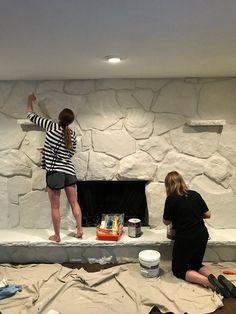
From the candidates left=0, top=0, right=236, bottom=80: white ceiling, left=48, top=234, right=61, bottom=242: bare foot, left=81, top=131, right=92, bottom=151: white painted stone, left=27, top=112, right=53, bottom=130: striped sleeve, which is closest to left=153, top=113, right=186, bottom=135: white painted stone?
left=0, top=0, right=236, bottom=80: white ceiling

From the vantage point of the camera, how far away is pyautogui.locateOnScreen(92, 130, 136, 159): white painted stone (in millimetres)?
2902

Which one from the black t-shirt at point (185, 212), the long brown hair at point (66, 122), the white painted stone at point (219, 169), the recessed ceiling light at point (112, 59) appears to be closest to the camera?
the recessed ceiling light at point (112, 59)

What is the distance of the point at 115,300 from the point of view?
2.14 metres

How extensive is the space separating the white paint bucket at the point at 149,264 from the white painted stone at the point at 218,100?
132 cm

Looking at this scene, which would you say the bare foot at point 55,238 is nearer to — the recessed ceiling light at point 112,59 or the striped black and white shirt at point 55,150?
the striped black and white shirt at point 55,150

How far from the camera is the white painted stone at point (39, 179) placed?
9.59 feet

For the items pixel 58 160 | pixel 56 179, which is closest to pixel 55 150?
pixel 58 160

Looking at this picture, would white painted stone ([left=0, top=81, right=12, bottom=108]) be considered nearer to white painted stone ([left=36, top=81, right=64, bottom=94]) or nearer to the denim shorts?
white painted stone ([left=36, top=81, right=64, bottom=94])

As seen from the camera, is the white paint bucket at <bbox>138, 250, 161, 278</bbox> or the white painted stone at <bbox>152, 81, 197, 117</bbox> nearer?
the white paint bucket at <bbox>138, 250, 161, 278</bbox>

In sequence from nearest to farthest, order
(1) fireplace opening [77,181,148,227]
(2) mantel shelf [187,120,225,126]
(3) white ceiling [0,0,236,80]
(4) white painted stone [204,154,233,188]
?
(3) white ceiling [0,0,236,80] → (2) mantel shelf [187,120,225,126] → (4) white painted stone [204,154,233,188] → (1) fireplace opening [77,181,148,227]

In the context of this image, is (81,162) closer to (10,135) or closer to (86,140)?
(86,140)

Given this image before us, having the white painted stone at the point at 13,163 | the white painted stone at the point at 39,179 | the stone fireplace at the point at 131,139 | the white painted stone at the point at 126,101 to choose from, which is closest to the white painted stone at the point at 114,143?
the stone fireplace at the point at 131,139

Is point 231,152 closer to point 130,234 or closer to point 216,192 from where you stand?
point 216,192

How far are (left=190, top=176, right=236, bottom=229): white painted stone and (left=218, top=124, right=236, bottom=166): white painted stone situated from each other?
0.28 meters
